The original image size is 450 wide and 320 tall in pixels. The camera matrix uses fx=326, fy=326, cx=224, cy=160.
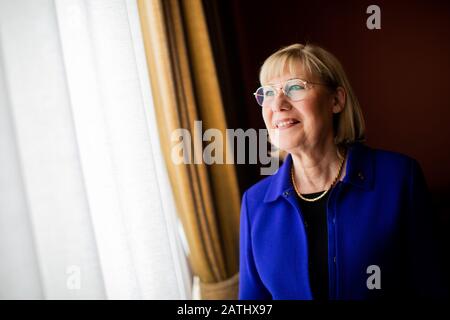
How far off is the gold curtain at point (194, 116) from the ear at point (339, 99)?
61 cm

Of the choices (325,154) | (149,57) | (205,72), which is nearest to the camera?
(325,154)

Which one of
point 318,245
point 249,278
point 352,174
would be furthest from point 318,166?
point 249,278

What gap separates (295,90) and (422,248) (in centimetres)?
48

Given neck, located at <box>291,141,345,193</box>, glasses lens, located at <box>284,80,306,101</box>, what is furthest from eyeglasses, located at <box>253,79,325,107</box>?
neck, located at <box>291,141,345,193</box>

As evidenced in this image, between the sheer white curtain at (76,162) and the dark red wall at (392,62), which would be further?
the dark red wall at (392,62)

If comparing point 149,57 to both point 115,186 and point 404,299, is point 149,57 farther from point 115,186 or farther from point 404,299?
point 404,299

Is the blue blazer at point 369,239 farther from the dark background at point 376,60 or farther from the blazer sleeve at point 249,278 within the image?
the dark background at point 376,60

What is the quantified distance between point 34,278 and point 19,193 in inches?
8.2

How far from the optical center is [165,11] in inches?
49.7

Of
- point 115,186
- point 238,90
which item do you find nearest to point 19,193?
point 115,186

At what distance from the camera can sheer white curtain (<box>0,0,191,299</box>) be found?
2.53 ft

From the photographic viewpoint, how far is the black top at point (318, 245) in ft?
2.63

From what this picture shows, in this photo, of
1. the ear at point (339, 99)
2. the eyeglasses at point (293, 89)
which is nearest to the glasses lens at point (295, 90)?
the eyeglasses at point (293, 89)

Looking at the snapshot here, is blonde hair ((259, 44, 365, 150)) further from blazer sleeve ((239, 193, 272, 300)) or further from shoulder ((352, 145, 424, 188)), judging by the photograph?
blazer sleeve ((239, 193, 272, 300))
